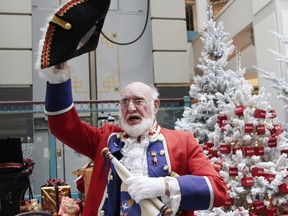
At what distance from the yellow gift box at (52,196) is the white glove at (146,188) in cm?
240

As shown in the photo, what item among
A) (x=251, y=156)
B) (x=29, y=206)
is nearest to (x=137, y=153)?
(x=251, y=156)

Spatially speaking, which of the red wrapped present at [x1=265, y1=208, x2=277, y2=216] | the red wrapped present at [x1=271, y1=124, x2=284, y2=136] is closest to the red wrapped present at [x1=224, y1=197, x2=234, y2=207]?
the red wrapped present at [x1=265, y1=208, x2=277, y2=216]

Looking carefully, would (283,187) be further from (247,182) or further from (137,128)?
(137,128)

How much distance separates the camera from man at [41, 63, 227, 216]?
59.7 inches

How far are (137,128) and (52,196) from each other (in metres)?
2.22

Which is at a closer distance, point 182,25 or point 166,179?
point 166,179

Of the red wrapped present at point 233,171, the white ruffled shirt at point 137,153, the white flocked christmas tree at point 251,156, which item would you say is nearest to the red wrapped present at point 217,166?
the white flocked christmas tree at point 251,156

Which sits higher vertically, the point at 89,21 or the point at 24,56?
the point at 24,56

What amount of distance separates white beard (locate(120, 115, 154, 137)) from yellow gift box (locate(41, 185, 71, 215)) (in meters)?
2.10

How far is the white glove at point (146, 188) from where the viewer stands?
1461mm

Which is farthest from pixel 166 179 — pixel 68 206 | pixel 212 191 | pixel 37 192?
pixel 37 192

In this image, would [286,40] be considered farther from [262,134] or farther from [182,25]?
[182,25]

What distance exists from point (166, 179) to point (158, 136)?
396 mm

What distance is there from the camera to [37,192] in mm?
5109
